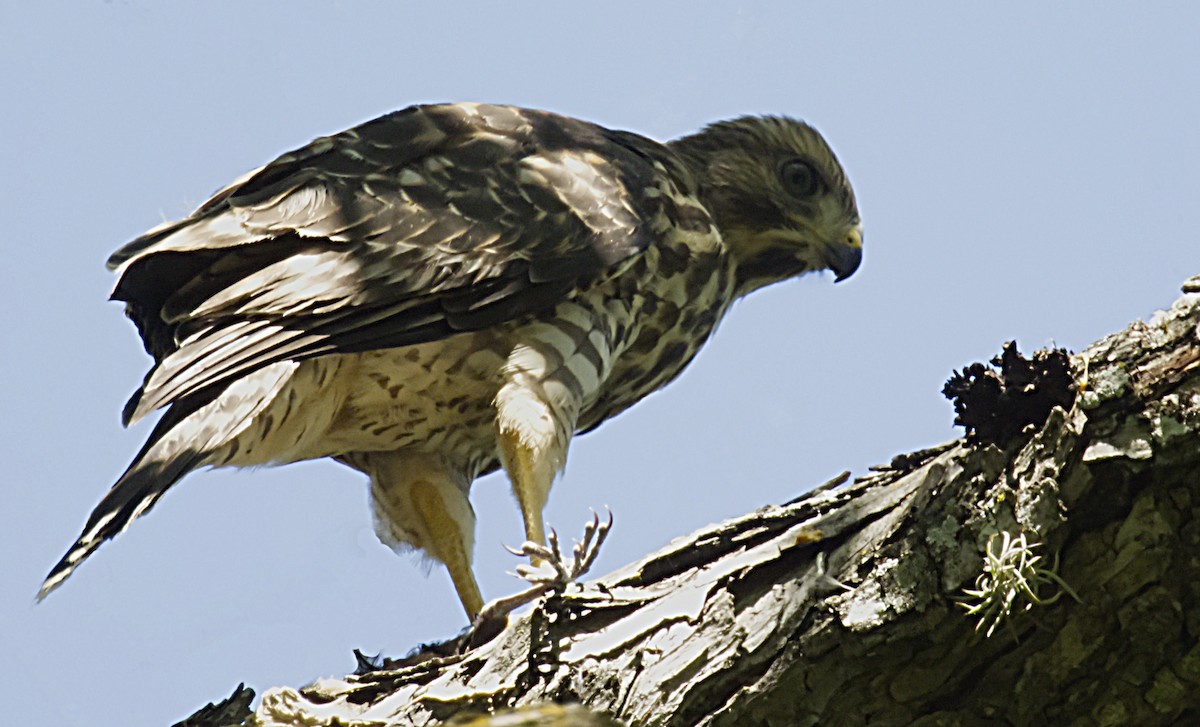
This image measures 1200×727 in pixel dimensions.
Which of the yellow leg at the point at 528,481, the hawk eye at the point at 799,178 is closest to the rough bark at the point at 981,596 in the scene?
the yellow leg at the point at 528,481

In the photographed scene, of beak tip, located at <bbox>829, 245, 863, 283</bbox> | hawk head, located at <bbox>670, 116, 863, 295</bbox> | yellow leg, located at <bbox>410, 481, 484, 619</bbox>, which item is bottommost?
yellow leg, located at <bbox>410, 481, 484, 619</bbox>

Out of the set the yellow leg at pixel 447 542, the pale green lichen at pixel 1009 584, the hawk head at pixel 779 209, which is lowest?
the pale green lichen at pixel 1009 584

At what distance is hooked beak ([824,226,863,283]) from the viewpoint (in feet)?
18.8

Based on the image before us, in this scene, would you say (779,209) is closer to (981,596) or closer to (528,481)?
(528,481)

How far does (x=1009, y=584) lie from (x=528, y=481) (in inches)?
84.2

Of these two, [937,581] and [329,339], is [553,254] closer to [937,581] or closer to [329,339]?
[329,339]

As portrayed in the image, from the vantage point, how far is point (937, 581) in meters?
2.50

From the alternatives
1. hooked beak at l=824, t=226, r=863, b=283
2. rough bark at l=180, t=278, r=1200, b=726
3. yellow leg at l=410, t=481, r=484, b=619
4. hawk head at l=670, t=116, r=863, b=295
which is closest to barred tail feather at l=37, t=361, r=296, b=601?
yellow leg at l=410, t=481, r=484, b=619

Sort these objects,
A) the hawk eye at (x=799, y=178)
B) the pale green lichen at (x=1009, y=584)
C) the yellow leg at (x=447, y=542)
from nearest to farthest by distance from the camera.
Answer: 1. the pale green lichen at (x=1009, y=584)
2. the yellow leg at (x=447, y=542)
3. the hawk eye at (x=799, y=178)

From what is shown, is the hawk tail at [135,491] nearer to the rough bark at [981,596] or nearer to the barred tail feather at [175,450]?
the barred tail feather at [175,450]

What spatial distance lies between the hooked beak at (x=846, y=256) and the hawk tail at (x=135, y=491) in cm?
301

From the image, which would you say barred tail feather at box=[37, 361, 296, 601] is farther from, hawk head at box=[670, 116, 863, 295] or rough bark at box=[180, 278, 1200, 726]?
hawk head at box=[670, 116, 863, 295]

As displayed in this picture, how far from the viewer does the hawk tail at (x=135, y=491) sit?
3436mm

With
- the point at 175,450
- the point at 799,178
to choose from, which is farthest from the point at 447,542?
the point at 799,178
